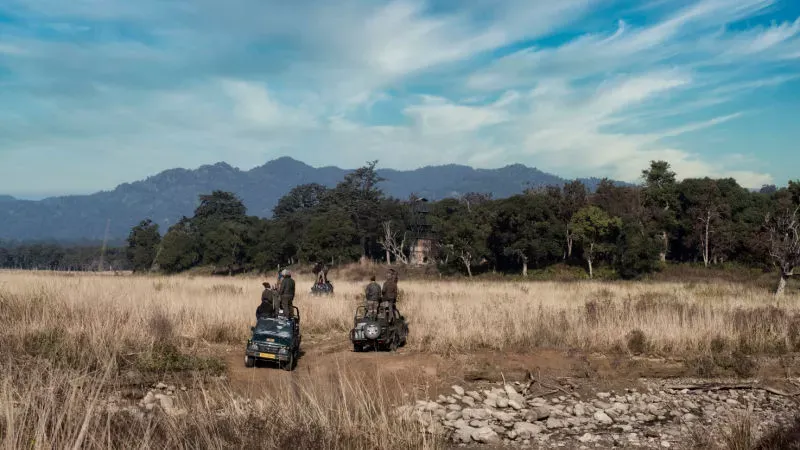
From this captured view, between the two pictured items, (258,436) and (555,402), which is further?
(555,402)

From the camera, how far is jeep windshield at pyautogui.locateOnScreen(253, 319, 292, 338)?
10.6 metres

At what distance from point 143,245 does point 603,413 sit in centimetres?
6562

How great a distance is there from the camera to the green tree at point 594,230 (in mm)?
47250

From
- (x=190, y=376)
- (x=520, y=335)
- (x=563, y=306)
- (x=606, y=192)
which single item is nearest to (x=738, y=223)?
(x=606, y=192)

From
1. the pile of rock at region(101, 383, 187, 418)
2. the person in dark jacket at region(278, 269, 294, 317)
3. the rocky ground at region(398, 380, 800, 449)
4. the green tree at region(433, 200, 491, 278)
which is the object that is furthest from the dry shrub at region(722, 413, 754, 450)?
the green tree at region(433, 200, 491, 278)

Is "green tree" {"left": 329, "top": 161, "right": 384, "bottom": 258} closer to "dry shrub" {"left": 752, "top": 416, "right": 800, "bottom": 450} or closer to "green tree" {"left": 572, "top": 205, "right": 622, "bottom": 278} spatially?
"green tree" {"left": 572, "top": 205, "right": 622, "bottom": 278}

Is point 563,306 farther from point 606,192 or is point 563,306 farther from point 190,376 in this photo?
point 606,192

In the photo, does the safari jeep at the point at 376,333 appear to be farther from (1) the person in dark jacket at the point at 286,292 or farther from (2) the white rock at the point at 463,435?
(2) the white rock at the point at 463,435

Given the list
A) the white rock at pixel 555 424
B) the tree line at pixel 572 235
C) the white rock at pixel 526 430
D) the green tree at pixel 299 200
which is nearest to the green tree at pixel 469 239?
the tree line at pixel 572 235

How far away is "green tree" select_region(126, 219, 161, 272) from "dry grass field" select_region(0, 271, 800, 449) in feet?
161

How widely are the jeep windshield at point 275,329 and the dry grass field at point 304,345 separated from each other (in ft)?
2.38

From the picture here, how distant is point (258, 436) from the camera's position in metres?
5.13

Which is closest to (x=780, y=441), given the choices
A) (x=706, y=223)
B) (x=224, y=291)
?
(x=224, y=291)

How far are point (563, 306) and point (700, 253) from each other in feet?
129
